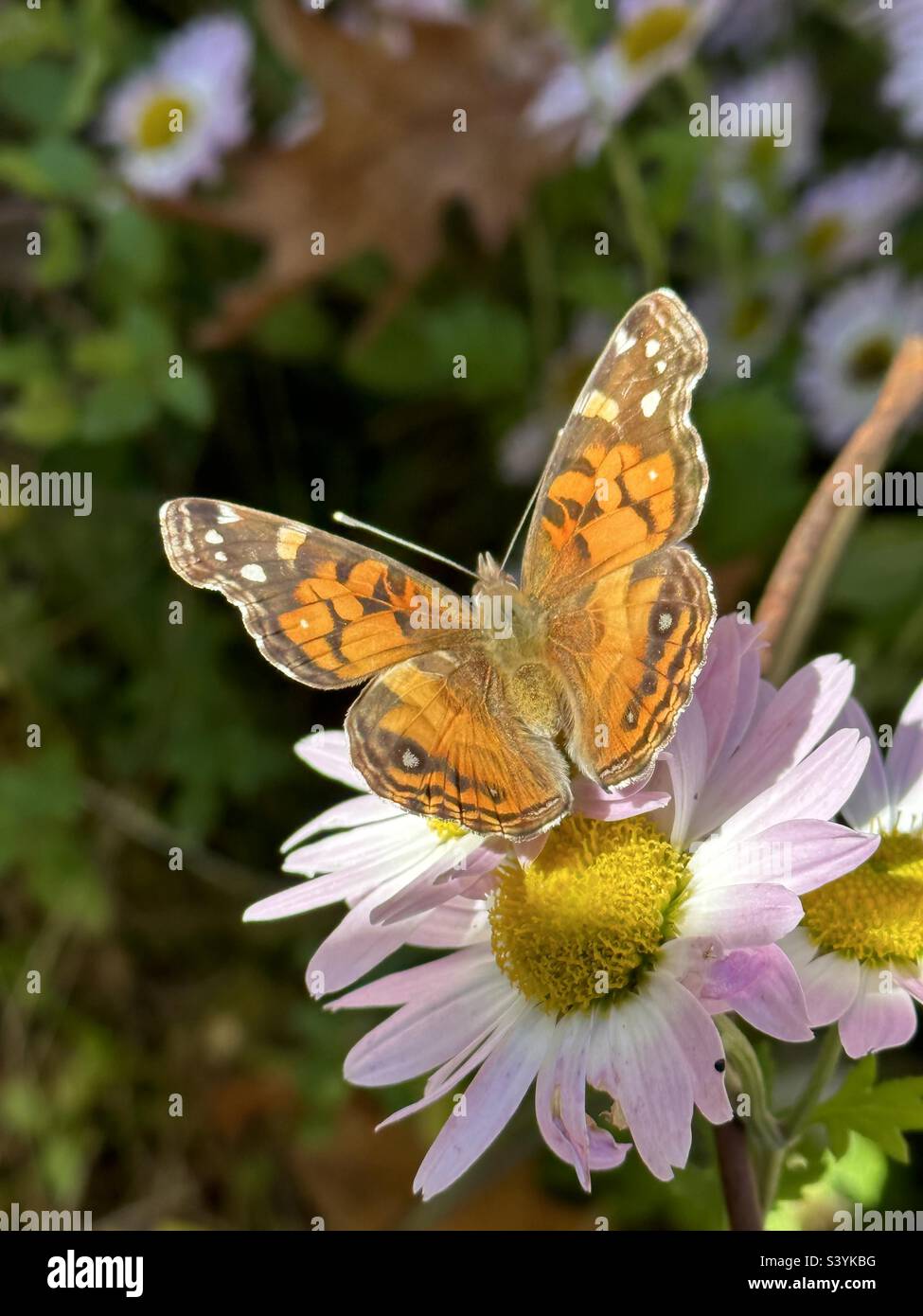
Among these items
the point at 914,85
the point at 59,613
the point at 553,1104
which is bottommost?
the point at 553,1104

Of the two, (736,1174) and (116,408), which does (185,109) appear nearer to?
(116,408)

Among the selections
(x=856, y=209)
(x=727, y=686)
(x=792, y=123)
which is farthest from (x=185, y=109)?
(x=727, y=686)

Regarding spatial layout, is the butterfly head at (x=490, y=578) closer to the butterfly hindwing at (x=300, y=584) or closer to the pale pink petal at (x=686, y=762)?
the butterfly hindwing at (x=300, y=584)

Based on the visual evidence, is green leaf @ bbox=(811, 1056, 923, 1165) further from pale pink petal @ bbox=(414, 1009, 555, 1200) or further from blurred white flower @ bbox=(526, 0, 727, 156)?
blurred white flower @ bbox=(526, 0, 727, 156)

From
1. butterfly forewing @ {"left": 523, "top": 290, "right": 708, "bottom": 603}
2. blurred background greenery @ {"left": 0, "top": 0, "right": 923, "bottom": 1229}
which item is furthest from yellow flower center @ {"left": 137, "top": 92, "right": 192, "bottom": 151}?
butterfly forewing @ {"left": 523, "top": 290, "right": 708, "bottom": 603}

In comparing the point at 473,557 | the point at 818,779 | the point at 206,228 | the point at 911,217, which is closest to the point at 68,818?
the point at 473,557

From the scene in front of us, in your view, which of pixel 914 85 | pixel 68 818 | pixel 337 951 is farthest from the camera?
pixel 68 818

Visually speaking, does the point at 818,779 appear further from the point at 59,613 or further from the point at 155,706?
the point at 59,613
